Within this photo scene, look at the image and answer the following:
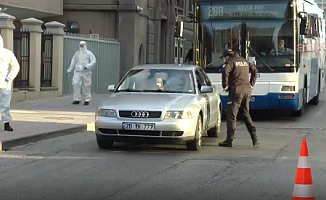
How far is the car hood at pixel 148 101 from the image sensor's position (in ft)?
37.1

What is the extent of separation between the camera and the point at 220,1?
57.6 ft

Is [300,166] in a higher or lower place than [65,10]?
lower

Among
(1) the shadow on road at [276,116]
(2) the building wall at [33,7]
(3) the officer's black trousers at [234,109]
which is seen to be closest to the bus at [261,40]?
(1) the shadow on road at [276,116]

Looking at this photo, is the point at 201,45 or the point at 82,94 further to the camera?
the point at 82,94

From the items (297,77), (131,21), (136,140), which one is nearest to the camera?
(136,140)

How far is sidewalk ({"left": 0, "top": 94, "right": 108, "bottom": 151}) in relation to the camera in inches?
504

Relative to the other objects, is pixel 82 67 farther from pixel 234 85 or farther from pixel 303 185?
pixel 303 185

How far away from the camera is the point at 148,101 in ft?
37.7

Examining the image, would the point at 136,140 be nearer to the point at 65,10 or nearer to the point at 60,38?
the point at 60,38

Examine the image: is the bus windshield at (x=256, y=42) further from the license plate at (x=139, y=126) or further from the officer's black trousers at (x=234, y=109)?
the license plate at (x=139, y=126)

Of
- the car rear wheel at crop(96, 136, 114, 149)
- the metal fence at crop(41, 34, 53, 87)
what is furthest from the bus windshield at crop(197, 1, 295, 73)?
the metal fence at crop(41, 34, 53, 87)

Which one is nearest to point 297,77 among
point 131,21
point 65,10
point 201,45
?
point 201,45

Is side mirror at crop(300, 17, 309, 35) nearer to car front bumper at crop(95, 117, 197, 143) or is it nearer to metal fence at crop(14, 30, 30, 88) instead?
car front bumper at crop(95, 117, 197, 143)

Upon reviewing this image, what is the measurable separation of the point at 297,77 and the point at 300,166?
1029 centimetres
